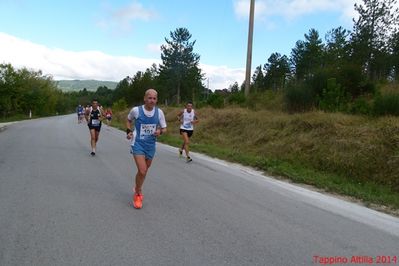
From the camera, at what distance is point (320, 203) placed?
7855 mm

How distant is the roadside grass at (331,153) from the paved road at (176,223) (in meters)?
1.20

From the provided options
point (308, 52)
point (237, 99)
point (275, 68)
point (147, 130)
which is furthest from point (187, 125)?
point (275, 68)

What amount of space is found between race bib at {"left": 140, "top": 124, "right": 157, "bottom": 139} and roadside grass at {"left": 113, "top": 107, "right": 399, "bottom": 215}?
4.37 m

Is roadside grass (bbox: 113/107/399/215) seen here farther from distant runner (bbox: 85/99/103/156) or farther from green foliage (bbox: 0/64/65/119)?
green foliage (bbox: 0/64/65/119)

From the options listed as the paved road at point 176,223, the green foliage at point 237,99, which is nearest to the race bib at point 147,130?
the paved road at point 176,223

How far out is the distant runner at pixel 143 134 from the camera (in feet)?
22.5

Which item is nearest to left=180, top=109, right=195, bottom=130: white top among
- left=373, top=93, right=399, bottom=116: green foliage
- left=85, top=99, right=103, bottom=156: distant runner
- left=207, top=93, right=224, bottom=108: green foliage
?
left=85, top=99, right=103, bottom=156: distant runner

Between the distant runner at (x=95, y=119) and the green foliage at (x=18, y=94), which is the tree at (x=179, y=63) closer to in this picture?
the green foliage at (x=18, y=94)

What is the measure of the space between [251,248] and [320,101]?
13.6 m

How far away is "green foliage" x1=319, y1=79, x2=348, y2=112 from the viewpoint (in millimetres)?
16783

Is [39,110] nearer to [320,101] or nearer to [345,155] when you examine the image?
[320,101]

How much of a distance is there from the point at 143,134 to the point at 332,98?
1204 cm

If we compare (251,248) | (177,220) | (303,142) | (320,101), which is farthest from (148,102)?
(320,101)

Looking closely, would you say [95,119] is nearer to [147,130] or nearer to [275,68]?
[147,130]
